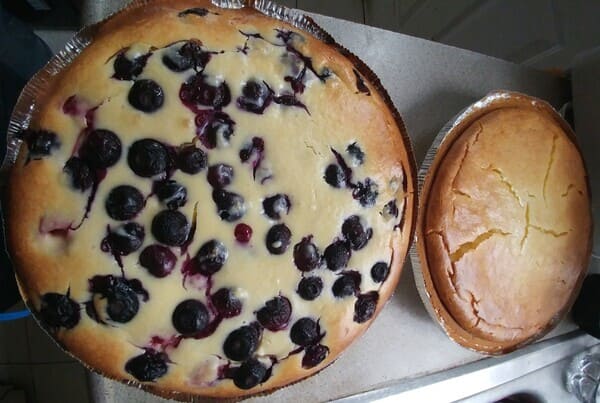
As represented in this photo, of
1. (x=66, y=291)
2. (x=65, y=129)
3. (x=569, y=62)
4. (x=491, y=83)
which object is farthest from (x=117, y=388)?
(x=569, y=62)

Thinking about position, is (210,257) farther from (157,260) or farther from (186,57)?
(186,57)

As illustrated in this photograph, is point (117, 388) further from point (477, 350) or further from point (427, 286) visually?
point (477, 350)

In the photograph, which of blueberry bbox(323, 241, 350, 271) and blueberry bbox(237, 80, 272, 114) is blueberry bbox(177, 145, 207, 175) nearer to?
blueberry bbox(237, 80, 272, 114)

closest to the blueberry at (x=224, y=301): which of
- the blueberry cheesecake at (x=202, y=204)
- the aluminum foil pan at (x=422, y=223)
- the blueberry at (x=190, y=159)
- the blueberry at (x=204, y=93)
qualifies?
the blueberry cheesecake at (x=202, y=204)

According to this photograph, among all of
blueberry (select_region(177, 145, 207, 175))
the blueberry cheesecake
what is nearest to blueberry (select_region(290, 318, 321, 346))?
the blueberry cheesecake

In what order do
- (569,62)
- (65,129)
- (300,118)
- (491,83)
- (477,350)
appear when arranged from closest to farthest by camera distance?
(65,129)
(300,118)
(477,350)
(491,83)
(569,62)

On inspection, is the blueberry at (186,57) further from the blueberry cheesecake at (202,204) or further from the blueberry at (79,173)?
the blueberry at (79,173)
